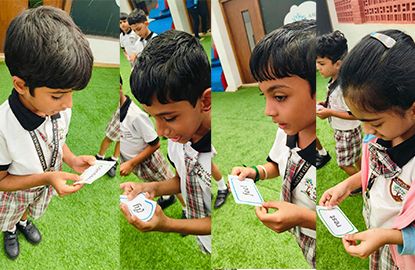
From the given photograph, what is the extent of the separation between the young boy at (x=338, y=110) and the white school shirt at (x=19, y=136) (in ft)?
4.02

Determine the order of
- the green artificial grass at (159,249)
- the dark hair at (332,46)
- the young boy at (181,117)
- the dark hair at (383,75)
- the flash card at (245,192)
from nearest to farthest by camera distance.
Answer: the dark hair at (383,75) → the dark hair at (332,46) → the young boy at (181,117) → the flash card at (245,192) → the green artificial grass at (159,249)

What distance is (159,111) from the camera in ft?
6.31

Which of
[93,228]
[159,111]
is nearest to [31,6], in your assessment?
[159,111]

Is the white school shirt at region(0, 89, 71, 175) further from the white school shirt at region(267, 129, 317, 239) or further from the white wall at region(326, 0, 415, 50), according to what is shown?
the white wall at region(326, 0, 415, 50)

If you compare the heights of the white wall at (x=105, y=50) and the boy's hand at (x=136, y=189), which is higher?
the white wall at (x=105, y=50)

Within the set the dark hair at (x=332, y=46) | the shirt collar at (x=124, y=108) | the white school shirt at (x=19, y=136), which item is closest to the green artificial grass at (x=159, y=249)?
the shirt collar at (x=124, y=108)

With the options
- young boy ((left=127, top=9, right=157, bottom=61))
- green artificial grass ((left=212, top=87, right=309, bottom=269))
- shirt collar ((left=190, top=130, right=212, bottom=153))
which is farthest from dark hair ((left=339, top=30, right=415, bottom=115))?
young boy ((left=127, top=9, right=157, bottom=61))

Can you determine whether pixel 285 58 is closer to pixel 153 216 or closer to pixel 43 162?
pixel 153 216

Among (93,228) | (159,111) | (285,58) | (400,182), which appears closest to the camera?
(400,182)

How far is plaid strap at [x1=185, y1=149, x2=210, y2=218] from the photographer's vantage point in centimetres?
202

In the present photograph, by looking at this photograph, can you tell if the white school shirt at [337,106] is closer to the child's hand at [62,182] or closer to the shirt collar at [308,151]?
the shirt collar at [308,151]

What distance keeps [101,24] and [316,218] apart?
1.31 metres

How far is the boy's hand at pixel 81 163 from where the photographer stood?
79.3 inches

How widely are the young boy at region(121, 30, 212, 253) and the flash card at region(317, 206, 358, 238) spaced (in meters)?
0.53
